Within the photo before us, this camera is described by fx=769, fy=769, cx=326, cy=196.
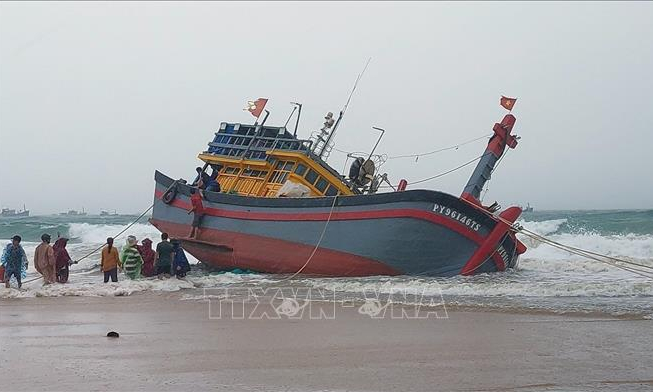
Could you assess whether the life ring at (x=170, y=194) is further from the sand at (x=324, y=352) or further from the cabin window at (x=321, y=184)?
the sand at (x=324, y=352)

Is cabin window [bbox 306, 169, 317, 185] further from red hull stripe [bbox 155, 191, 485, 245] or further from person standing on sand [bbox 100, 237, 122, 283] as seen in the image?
person standing on sand [bbox 100, 237, 122, 283]

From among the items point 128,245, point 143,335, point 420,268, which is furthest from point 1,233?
point 143,335

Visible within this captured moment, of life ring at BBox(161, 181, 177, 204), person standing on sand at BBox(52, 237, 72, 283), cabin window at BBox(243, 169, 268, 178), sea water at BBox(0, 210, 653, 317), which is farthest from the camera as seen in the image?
life ring at BBox(161, 181, 177, 204)

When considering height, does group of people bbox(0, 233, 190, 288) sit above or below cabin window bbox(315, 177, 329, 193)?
below

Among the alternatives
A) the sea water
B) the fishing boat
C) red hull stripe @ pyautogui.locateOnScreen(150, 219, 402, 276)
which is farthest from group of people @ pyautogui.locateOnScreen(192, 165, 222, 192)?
the sea water

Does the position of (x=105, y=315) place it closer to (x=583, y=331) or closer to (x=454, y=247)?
(x=583, y=331)

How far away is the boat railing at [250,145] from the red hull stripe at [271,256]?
2229 millimetres

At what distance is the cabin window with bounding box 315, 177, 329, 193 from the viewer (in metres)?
18.3

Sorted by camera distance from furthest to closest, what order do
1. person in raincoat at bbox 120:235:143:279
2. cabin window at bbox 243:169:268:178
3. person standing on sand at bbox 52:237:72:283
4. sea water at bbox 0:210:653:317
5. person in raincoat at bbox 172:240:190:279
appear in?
cabin window at bbox 243:169:268:178 < person in raincoat at bbox 172:240:190:279 < person in raincoat at bbox 120:235:143:279 < person standing on sand at bbox 52:237:72:283 < sea water at bbox 0:210:653:317

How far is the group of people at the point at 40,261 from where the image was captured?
47.6ft

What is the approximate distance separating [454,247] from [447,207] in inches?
36.6

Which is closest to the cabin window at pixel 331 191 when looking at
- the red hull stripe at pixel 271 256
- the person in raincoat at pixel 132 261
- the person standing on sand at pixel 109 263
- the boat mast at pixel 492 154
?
the red hull stripe at pixel 271 256

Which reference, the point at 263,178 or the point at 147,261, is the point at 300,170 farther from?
the point at 147,261

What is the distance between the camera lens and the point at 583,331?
9039 millimetres
